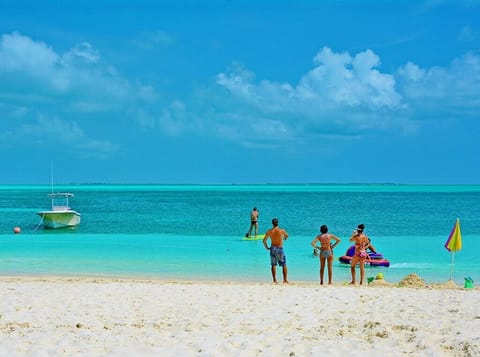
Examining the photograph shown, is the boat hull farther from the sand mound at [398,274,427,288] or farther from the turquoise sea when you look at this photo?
the sand mound at [398,274,427,288]

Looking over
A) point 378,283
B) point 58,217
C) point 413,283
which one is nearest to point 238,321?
point 378,283

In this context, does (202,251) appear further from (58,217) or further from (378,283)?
(58,217)

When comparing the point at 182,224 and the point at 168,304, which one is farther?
the point at 182,224

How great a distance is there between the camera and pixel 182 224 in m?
41.8

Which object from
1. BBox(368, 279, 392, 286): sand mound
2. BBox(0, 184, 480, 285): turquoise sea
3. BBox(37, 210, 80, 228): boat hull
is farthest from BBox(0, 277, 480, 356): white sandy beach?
Result: BBox(37, 210, 80, 228): boat hull

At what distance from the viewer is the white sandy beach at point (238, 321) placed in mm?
7531

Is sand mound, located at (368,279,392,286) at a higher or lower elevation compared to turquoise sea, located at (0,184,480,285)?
higher

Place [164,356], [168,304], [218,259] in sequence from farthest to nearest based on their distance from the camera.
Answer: [218,259]
[168,304]
[164,356]

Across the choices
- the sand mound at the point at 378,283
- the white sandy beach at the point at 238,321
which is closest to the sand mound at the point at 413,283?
the sand mound at the point at 378,283

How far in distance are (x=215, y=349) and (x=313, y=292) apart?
5.38 metres

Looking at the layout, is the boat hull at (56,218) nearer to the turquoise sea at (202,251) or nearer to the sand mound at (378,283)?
the turquoise sea at (202,251)

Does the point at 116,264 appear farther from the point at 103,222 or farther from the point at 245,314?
the point at 103,222

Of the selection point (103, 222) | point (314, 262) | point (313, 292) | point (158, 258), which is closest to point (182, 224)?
point (103, 222)

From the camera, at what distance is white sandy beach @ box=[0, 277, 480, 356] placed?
7.53 meters
